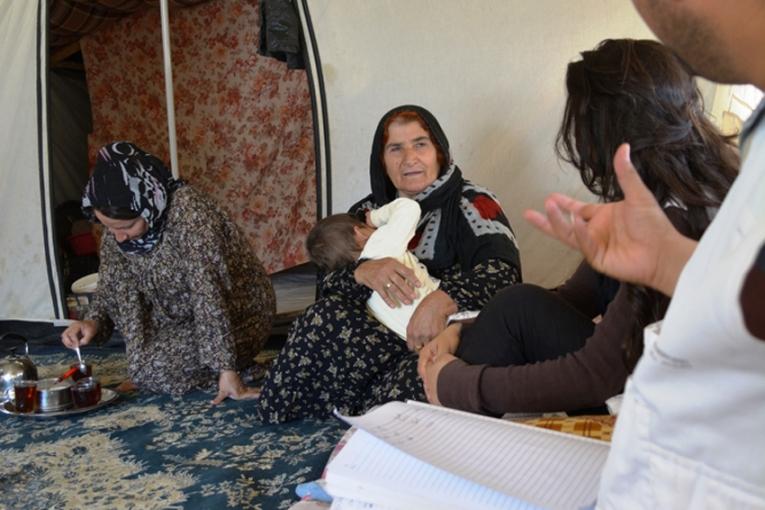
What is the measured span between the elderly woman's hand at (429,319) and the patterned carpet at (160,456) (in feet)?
1.09

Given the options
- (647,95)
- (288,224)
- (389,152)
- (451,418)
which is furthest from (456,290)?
(288,224)

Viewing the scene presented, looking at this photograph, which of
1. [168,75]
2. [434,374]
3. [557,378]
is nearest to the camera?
[557,378]

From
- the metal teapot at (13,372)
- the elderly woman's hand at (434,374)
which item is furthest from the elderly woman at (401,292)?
the metal teapot at (13,372)

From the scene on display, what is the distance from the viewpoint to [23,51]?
9.70ft

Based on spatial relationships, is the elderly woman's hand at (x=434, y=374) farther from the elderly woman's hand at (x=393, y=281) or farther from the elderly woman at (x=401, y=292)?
the elderly woman's hand at (x=393, y=281)

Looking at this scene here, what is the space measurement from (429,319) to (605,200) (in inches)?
24.5

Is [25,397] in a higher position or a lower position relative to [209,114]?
lower

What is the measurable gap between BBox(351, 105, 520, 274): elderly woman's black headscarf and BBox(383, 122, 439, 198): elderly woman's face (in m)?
0.02

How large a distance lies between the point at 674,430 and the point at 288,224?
334 cm

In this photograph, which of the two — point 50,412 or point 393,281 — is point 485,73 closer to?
point 393,281

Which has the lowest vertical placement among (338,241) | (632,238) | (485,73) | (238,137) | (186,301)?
(186,301)

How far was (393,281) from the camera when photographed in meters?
1.82

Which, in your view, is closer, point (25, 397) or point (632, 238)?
point (632, 238)

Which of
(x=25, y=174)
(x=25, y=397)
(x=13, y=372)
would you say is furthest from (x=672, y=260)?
(x=25, y=174)
